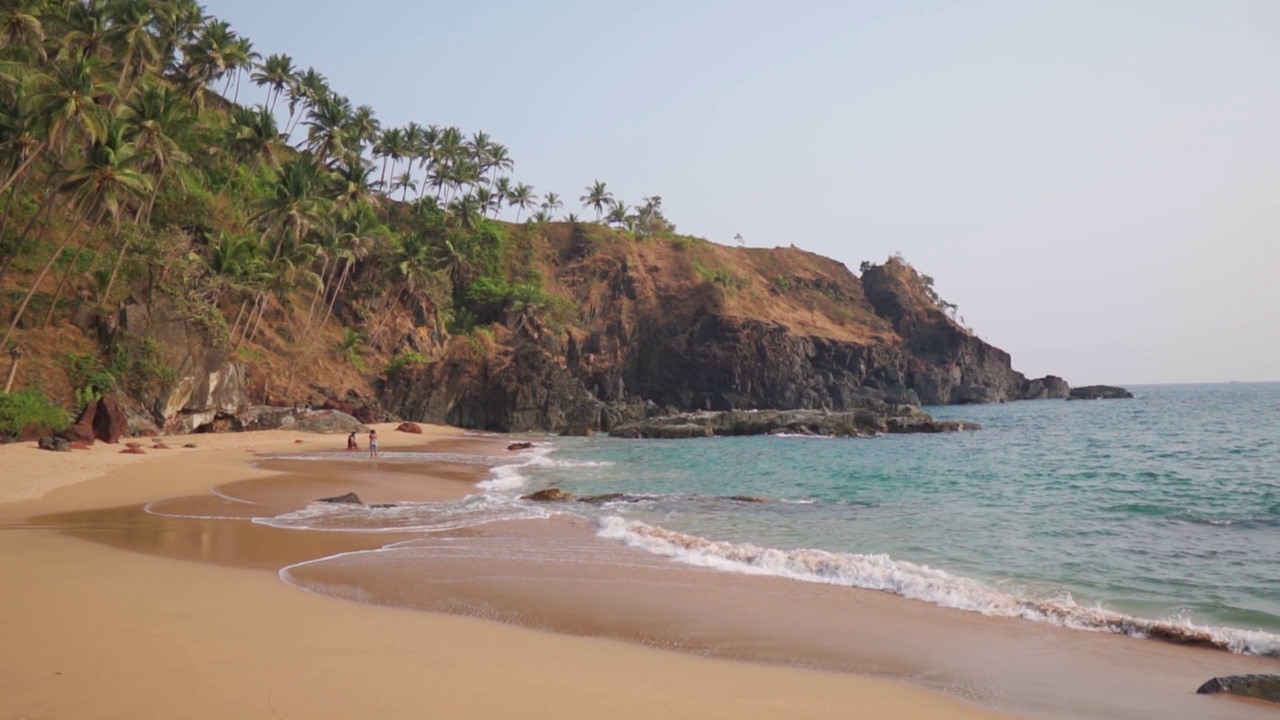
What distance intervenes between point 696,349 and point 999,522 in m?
55.5

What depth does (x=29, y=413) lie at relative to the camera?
24031 millimetres

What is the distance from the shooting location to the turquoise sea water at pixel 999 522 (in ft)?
30.8

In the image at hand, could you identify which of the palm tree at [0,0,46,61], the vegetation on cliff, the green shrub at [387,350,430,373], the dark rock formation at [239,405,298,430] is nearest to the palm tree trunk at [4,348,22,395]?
the vegetation on cliff

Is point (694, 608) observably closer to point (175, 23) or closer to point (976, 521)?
point (976, 521)

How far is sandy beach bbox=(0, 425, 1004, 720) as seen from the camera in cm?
503

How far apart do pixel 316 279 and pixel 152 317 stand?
14603mm

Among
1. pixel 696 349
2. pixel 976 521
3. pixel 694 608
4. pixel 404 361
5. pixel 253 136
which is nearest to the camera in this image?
pixel 694 608

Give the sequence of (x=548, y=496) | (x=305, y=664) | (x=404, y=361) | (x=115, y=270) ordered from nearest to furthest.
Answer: (x=305, y=664) < (x=548, y=496) < (x=115, y=270) < (x=404, y=361)

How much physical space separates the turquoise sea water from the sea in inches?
1.7

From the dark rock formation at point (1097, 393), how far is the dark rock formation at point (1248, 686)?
360 feet

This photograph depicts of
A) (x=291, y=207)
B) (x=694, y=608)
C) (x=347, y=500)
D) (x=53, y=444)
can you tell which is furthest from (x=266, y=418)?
(x=694, y=608)

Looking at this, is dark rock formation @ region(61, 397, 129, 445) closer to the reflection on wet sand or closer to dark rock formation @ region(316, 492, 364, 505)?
dark rock formation @ region(316, 492, 364, 505)

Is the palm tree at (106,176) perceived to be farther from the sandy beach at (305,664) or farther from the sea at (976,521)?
the sandy beach at (305,664)

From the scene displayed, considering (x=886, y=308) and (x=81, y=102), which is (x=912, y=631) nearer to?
(x=81, y=102)
